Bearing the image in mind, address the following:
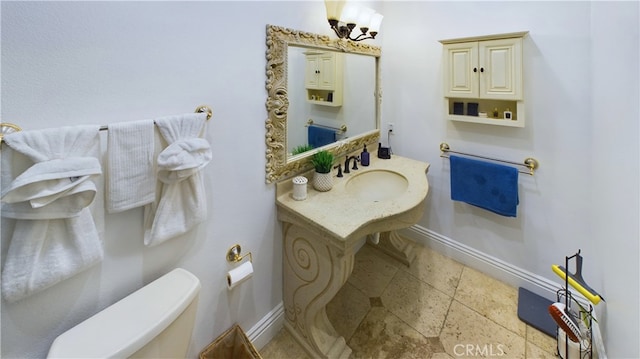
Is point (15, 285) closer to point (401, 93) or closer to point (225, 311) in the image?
point (225, 311)

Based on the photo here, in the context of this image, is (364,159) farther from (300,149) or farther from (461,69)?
(461,69)

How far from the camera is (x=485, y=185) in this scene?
1.78m

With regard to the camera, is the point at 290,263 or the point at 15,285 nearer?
the point at 15,285

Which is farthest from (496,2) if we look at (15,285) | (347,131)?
(15,285)

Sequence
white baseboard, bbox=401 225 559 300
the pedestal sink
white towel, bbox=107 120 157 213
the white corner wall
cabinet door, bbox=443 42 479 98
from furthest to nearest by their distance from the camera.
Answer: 1. white baseboard, bbox=401 225 559 300
2. cabinet door, bbox=443 42 479 98
3. the pedestal sink
4. the white corner wall
5. white towel, bbox=107 120 157 213

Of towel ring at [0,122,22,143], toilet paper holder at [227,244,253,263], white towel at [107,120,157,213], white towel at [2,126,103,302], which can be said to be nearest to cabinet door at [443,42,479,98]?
toilet paper holder at [227,244,253,263]

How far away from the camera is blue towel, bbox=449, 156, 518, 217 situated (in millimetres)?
1688

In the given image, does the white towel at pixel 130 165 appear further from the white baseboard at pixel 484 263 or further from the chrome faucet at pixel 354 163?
the white baseboard at pixel 484 263

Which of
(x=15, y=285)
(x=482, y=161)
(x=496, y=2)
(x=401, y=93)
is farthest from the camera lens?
(x=401, y=93)

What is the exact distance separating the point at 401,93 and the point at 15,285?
7.46ft

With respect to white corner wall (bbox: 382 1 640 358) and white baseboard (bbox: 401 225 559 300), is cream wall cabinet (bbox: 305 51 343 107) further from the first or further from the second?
white baseboard (bbox: 401 225 559 300)

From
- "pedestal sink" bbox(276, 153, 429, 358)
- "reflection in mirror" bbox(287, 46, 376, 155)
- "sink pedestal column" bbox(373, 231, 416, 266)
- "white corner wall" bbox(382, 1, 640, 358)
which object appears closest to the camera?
"white corner wall" bbox(382, 1, 640, 358)

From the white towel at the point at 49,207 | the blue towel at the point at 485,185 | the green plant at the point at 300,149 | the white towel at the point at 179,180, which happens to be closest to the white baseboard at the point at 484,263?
the blue towel at the point at 485,185

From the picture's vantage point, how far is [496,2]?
5.34ft
